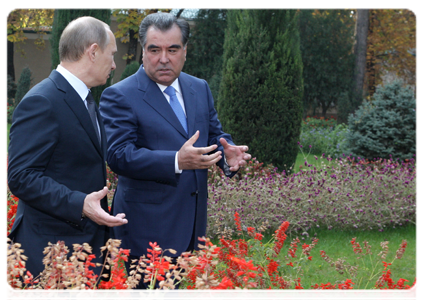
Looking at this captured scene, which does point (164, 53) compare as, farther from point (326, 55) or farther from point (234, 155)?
point (326, 55)

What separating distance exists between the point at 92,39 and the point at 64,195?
0.78 m

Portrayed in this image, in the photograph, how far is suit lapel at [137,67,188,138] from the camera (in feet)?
8.52

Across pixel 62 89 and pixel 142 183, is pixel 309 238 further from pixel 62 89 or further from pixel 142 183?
pixel 62 89

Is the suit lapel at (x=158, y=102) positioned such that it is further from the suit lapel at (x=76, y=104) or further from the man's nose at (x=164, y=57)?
the suit lapel at (x=76, y=104)

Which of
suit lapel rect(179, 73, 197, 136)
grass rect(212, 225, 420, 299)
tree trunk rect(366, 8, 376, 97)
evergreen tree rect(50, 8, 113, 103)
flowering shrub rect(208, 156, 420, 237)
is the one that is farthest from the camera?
tree trunk rect(366, 8, 376, 97)

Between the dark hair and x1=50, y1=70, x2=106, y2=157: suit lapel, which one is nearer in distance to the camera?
x1=50, y1=70, x2=106, y2=157: suit lapel

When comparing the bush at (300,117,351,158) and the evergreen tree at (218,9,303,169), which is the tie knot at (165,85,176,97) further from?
the bush at (300,117,351,158)

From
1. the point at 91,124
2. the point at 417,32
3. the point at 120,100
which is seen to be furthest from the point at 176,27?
the point at 417,32

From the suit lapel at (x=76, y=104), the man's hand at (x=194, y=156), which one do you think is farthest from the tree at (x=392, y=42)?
the suit lapel at (x=76, y=104)

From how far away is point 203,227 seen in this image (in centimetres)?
282

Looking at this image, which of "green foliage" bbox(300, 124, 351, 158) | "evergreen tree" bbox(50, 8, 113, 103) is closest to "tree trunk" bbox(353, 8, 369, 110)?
"green foliage" bbox(300, 124, 351, 158)

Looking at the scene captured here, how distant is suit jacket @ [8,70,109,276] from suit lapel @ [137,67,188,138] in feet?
1.62

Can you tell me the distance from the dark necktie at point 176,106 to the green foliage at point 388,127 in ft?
26.0

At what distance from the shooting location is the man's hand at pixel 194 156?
2.26m
